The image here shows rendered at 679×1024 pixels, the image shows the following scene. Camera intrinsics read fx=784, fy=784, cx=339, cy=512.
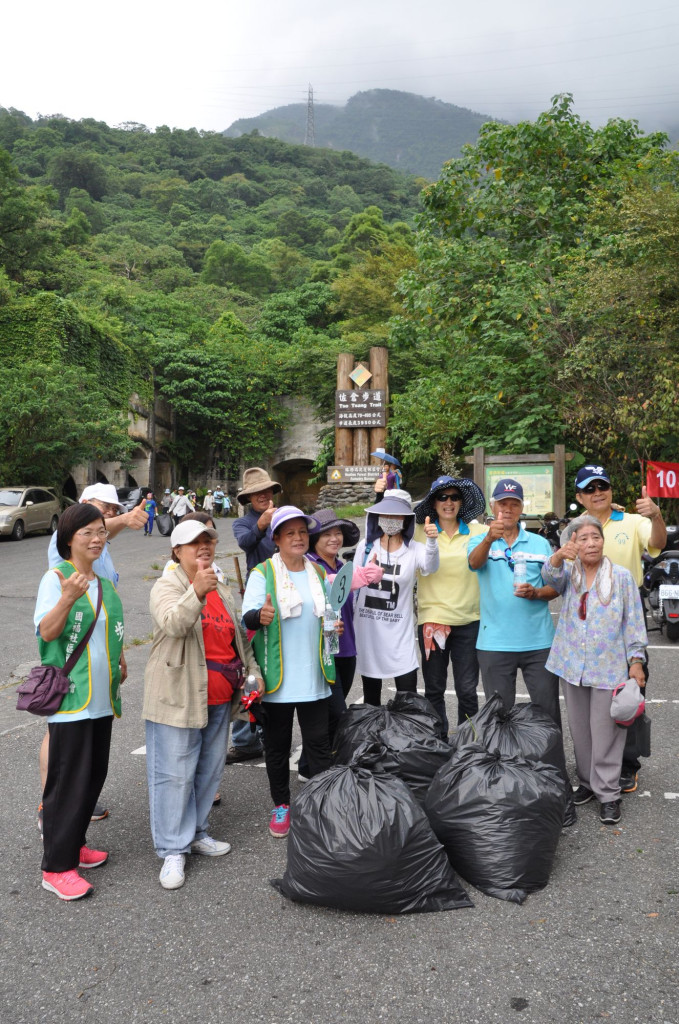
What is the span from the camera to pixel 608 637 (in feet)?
12.1

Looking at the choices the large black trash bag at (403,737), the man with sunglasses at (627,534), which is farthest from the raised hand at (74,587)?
the man with sunglasses at (627,534)

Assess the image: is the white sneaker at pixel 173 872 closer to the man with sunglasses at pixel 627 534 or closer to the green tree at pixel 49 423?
the man with sunglasses at pixel 627 534

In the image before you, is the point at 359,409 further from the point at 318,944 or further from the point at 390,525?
the point at 318,944

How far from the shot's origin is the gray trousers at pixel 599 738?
12.0ft

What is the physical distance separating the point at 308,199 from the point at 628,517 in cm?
7525

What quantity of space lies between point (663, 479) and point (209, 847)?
5189 millimetres

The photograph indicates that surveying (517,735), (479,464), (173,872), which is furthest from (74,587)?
(479,464)

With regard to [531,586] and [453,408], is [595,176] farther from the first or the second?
[531,586]

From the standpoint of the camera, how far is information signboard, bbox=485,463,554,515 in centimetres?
1055

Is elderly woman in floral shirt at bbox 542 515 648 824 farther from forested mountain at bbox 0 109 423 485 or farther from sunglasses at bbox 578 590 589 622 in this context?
forested mountain at bbox 0 109 423 485

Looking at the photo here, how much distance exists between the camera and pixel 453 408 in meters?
14.6

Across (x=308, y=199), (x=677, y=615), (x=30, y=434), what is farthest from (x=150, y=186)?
(x=677, y=615)

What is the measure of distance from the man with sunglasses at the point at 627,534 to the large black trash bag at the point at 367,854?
154 cm

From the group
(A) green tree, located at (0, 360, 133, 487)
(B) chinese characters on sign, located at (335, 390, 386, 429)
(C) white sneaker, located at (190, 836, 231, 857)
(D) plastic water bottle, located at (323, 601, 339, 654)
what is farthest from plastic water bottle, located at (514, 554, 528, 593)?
(A) green tree, located at (0, 360, 133, 487)
